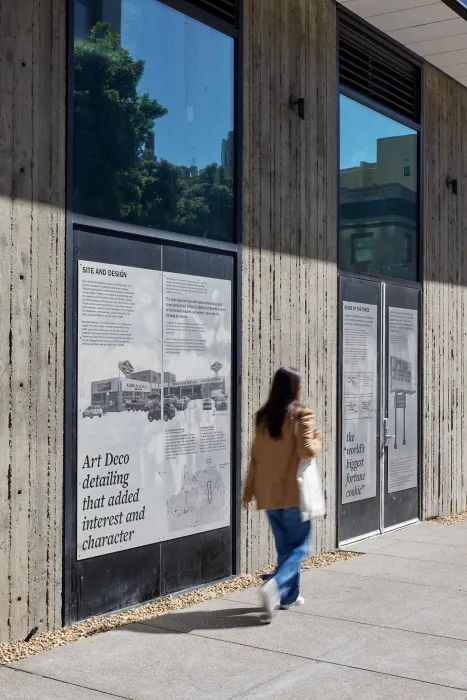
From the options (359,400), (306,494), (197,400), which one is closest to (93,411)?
(197,400)

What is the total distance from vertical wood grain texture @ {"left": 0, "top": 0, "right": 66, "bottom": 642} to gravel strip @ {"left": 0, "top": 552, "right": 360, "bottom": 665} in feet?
0.33

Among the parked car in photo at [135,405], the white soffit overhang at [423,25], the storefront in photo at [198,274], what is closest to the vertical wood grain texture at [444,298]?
the storefront in photo at [198,274]

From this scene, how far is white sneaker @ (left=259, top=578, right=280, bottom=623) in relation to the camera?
620 cm

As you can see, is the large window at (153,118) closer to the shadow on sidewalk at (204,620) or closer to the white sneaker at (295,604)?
the shadow on sidewalk at (204,620)

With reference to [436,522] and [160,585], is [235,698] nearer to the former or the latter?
[160,585]

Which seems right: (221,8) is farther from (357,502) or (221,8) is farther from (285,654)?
(285,654)

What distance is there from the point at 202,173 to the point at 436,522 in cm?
581

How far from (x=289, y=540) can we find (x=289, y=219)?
3337 millimetres

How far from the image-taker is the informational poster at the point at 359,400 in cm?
959

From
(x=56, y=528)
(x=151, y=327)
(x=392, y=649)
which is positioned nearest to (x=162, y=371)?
(x=151, y=327)

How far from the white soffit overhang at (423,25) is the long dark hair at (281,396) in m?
4.73

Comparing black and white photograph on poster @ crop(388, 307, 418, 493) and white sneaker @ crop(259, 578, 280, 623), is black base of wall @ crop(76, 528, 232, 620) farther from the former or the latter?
black and white photograph on poster @ crop(388, 307, 418, 493)

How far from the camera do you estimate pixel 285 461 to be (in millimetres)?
6469

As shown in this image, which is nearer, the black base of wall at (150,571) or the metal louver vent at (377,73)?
the black base of wall at (150,571)
